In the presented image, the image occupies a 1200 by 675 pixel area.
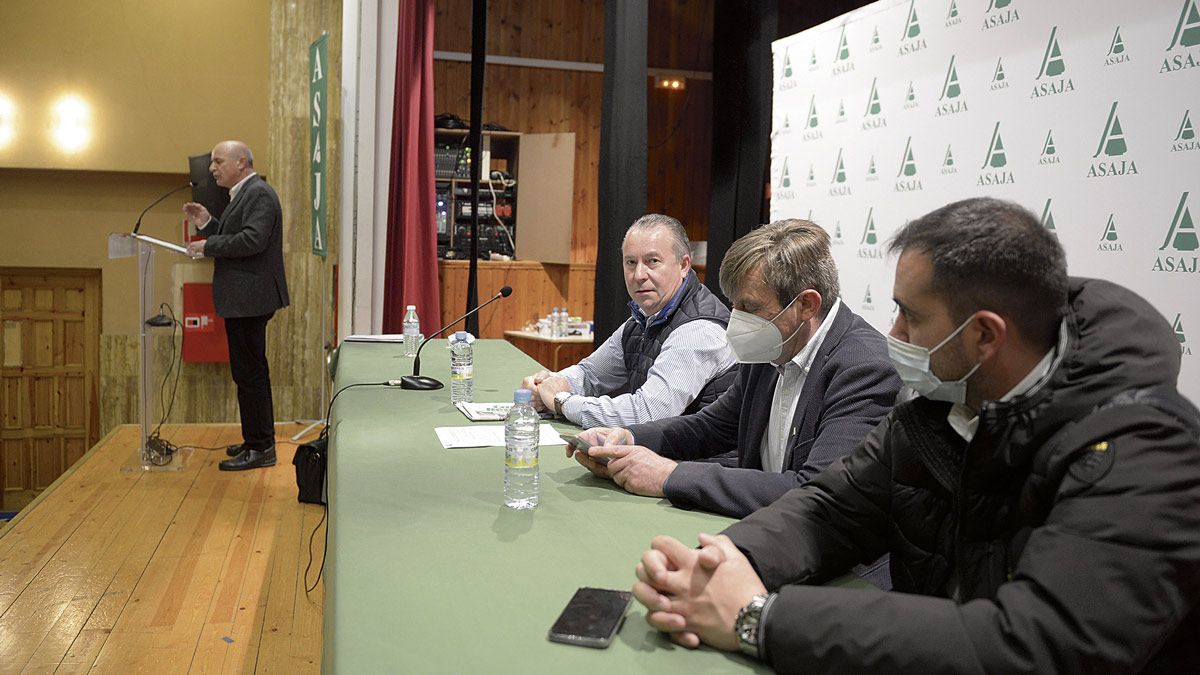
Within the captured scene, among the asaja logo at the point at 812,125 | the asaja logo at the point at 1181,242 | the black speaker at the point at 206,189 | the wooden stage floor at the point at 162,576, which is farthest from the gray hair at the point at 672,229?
the black speaker at the point at 206,189

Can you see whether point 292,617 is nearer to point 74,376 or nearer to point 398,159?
point 398,159

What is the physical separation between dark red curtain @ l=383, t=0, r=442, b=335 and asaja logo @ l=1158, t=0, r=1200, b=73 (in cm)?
423

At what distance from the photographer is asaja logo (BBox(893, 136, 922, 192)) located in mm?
3014

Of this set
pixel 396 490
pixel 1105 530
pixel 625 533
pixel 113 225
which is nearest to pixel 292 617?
pixel 396 490

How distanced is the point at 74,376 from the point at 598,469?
5744 mm

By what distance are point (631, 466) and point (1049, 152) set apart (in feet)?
4.90

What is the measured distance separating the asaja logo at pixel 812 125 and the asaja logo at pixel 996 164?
3.54 feet

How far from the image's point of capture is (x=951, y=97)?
2824 mm

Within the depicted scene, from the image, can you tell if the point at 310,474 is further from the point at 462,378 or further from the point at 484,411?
the point at 484,411

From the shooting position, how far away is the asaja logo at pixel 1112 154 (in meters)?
2.15

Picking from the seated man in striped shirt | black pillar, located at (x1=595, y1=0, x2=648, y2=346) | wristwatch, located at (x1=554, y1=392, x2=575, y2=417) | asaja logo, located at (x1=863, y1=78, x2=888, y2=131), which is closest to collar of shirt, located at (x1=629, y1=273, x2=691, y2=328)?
the seated man in striped shirt

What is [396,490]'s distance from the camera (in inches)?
68.2

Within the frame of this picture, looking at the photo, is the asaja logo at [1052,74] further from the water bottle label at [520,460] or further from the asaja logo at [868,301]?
the water bottle label at [520,460]

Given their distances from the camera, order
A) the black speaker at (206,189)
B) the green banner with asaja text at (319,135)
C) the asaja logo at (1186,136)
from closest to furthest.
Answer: the asaja logo at (1186,136)
the green banner with asaja text at (319,135)
the black speaker at (206,189)
